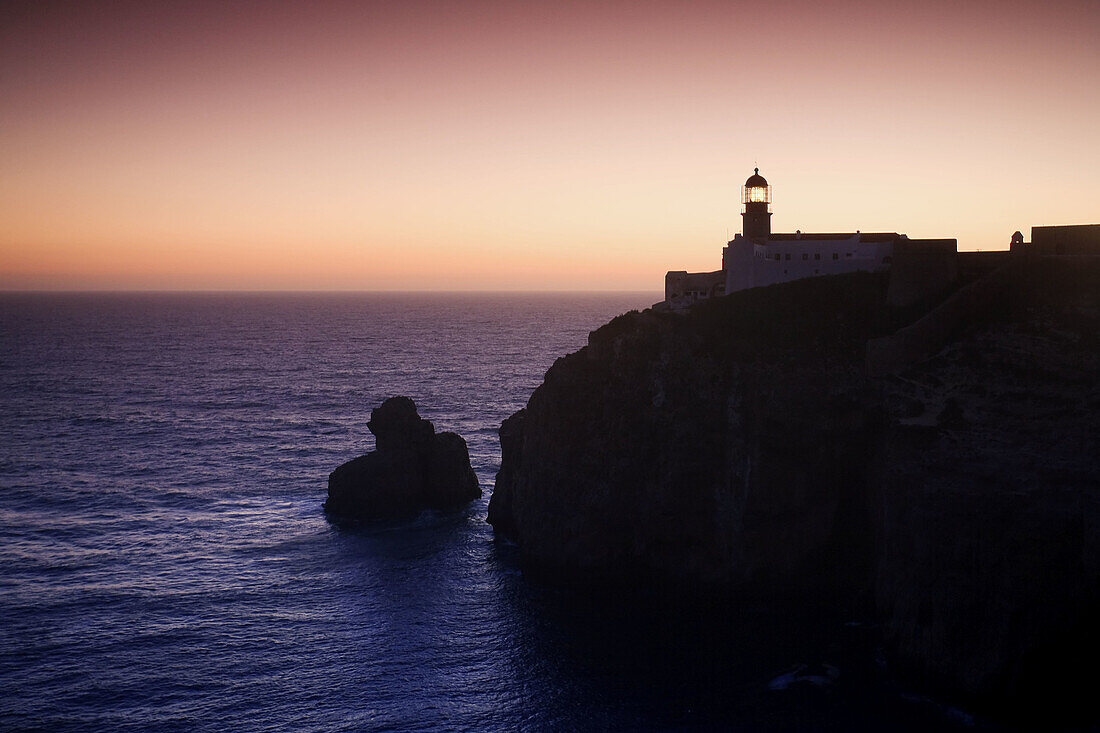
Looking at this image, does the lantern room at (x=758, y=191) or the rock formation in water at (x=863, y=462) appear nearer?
the rock formation in water at (x=863, y=462)

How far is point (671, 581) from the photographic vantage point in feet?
150

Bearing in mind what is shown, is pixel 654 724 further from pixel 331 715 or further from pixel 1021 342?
pixel 1021 342

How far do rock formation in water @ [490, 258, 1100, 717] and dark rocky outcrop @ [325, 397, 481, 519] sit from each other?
719 cm

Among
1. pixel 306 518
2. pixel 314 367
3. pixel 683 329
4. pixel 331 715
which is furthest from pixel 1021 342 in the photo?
pixel 314 367

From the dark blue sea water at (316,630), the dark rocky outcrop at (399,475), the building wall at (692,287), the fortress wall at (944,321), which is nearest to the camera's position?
the dark blue sea water at (316,630)

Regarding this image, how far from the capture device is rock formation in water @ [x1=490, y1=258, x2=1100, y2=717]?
112 ft

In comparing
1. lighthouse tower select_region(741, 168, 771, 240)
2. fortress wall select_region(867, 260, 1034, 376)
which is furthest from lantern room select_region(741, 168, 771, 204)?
fortress wall select_region(867, 260, 1034, 376)

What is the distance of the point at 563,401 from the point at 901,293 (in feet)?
70.0

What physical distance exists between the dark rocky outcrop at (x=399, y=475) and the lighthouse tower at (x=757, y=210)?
29813 mm

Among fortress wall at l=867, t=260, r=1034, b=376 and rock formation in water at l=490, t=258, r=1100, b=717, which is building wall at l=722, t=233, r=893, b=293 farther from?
fortress wall at l=867, t=260, r=1034, b=376

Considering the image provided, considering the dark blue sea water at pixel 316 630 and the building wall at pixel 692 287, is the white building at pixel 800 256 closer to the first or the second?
the building wall at pixel 692 287

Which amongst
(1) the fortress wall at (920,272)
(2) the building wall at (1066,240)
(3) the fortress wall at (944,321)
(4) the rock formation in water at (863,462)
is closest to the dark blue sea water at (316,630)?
(4) the rock formation in water at (863,462)

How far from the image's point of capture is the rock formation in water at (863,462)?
34000 millimetres

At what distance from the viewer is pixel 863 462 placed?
44594 millimetres
